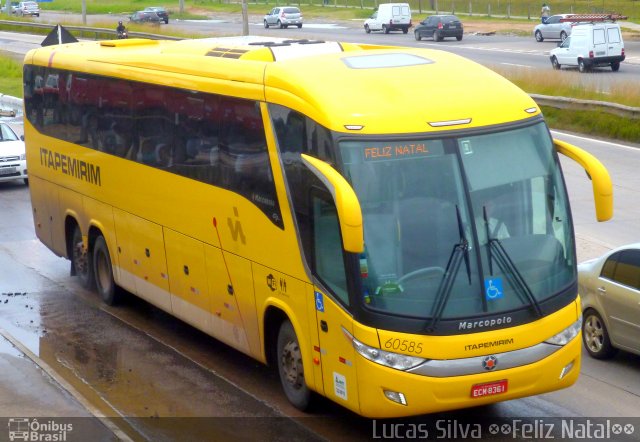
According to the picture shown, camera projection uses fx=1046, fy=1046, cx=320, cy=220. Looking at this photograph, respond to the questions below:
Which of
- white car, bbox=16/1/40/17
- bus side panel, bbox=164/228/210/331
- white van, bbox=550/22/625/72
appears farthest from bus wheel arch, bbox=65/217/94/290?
white car, bbox=16/1/40/17

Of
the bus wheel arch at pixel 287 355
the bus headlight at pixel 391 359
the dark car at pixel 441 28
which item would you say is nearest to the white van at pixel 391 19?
the dark car at pixel 441 28

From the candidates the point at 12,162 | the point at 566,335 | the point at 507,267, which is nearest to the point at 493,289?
the point at 507,267

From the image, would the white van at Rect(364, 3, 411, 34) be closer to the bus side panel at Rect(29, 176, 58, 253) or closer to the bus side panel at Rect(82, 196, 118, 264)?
the bus side panel at Rect(29, 176, 58, 253)

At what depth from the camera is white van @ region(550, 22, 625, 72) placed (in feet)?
139

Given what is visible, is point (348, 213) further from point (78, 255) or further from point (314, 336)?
point (78, 255)

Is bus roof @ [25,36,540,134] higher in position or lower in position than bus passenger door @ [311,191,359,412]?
higher

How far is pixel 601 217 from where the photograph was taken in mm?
9234

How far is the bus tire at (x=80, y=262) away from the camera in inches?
599

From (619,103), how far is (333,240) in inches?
875

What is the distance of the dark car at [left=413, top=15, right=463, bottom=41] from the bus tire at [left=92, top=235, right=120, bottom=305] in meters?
48.0

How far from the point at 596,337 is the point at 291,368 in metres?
4.06

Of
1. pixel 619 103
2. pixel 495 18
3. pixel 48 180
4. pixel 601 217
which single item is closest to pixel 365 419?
pixel 601 217

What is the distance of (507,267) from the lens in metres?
8.56

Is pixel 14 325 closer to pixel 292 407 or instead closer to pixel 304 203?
pixel 292 407
